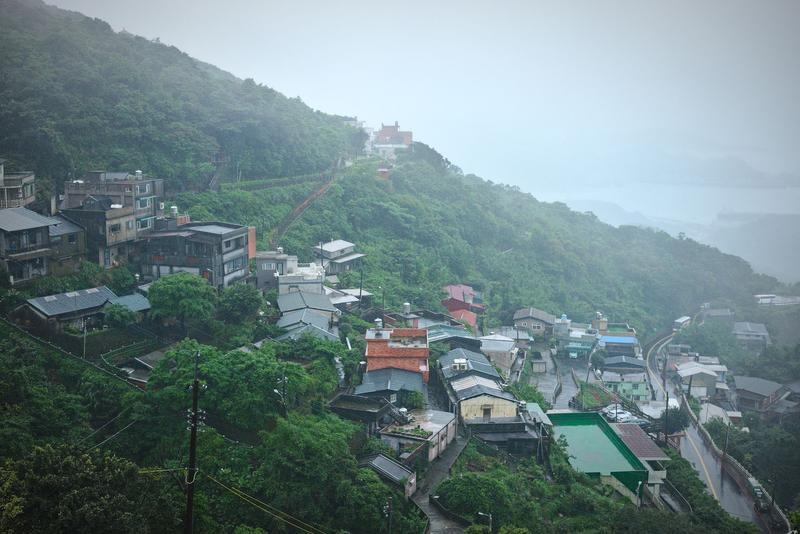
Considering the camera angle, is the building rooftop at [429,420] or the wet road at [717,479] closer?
the building rooftop at [429,420]

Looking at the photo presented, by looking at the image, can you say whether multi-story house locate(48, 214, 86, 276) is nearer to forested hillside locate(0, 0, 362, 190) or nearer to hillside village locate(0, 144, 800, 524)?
hillside village locate(0, 144, 800, 524)

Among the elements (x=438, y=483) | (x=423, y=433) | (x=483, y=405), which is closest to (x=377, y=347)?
(x=483, y=405)

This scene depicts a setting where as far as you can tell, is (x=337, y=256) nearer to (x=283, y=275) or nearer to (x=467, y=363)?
(x=283, y=275)

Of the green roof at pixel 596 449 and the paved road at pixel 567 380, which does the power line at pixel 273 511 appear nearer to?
the green roof at pixel 596 449

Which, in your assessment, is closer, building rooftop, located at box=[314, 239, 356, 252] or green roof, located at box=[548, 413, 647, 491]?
green roof, located at box=[548, 413, 647, 491]

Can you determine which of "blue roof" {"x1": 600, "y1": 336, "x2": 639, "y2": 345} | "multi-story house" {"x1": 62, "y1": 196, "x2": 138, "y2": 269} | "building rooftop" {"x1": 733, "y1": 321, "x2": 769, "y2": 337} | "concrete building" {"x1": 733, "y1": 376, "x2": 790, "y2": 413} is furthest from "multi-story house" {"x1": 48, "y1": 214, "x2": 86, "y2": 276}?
"building rooftop" {"x1": 733, "y1": 321, "x2": 769, "y2": 337}

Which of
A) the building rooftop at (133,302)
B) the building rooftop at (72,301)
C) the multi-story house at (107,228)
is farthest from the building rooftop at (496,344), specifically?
the building rooftop at (72,301)
